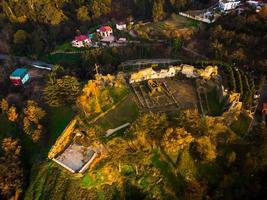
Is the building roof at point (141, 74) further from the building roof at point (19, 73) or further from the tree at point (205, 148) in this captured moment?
the building roof at point (19, 73)

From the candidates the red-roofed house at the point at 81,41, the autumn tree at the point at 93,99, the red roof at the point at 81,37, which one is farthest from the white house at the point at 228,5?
the autumn tree at the point at 93,99

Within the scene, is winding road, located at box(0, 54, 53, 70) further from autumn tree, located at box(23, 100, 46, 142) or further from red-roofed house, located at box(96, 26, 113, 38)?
autumn tree, located at box(23, 100, 46, 142)

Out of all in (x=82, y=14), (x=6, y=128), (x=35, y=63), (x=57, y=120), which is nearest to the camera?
(x=57, y=120)

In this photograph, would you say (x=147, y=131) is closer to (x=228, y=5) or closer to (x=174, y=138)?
(x=174, y=138)

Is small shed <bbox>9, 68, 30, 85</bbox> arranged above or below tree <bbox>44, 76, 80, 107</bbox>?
below

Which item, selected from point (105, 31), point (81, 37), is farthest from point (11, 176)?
point (105, 31)

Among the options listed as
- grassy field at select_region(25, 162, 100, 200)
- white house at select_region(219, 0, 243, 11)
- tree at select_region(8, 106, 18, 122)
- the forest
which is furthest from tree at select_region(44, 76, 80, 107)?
white house at select_region(219, 0, 243, 11)

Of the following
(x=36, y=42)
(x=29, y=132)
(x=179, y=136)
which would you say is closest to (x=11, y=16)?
(x=36, y=42)

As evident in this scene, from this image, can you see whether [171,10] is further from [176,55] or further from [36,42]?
[36,42]
